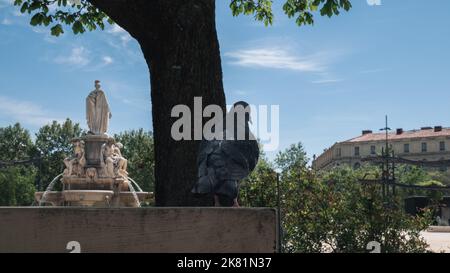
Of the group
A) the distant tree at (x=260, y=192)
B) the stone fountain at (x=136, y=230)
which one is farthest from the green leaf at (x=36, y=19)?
the stone fountain at (x=136, y=230)

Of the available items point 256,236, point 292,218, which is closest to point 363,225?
point 292,218

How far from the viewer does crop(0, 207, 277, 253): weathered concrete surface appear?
469 cm

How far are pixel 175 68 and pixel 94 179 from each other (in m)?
12.8

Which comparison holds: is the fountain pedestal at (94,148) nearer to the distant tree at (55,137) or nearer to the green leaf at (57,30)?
the green leaf at (57,30)

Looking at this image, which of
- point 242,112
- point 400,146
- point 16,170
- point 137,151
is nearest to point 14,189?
point 16,170

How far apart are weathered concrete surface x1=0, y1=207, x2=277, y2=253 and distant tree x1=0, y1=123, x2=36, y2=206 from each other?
43538mm

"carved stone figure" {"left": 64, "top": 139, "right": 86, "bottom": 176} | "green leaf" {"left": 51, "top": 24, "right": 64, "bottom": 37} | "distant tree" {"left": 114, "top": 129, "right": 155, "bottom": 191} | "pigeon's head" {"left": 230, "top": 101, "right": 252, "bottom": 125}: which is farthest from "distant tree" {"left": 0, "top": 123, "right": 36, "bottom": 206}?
"pigeon's head" {"left": 230, "top": 101, "right": 252, "bottom": 125}

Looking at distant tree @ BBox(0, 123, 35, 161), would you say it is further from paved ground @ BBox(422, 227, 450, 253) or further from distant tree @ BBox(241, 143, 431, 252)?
distant tree @ BBox(241, 143, 431, 252)

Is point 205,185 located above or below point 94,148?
below

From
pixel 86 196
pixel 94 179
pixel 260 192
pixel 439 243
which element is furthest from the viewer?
pixel 439 243

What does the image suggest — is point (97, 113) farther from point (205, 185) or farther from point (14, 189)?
point (14, 189)

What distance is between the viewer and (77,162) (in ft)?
65.4
